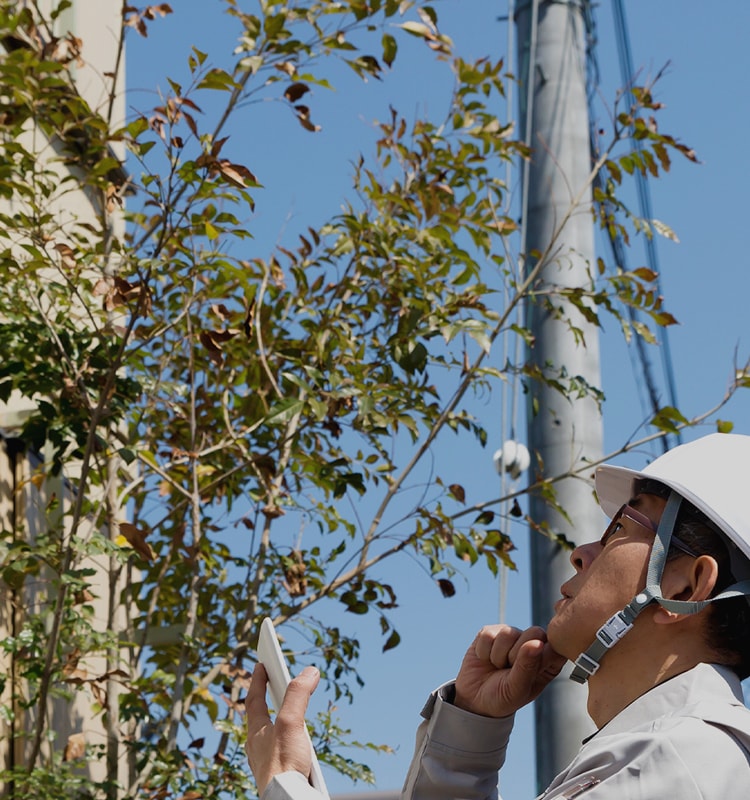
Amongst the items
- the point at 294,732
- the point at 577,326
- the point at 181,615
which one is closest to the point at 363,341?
the point at 577,326

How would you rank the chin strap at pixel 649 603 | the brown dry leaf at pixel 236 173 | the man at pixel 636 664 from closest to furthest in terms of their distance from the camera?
the man at pixel 636 664 → the chin strap at pixel 649 603 → the brown dry leaf at pixel 236 173

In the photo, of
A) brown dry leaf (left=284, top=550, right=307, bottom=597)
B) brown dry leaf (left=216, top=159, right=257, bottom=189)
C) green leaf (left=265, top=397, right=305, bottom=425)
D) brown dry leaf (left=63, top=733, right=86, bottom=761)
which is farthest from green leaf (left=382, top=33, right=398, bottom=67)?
brown dry leaf (left=63, top=733, right=86, bottom=761)

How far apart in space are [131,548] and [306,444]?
2.99 ft

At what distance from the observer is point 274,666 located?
6.86 ft

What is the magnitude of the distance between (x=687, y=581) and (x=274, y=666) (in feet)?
2.09

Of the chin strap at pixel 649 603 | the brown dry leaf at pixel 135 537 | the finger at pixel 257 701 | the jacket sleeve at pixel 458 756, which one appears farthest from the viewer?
the brown dry leaf at pixel 135 537

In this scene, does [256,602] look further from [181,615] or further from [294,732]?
[294,732]

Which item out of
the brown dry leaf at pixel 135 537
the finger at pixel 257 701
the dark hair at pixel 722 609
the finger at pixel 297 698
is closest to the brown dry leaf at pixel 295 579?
the brown dry leaf at pixel 135 537

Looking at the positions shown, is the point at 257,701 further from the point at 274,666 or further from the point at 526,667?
the point at 526,667

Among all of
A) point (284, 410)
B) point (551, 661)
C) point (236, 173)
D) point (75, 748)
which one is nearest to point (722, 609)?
point (551, 661)

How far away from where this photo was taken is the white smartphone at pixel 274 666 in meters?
2.06

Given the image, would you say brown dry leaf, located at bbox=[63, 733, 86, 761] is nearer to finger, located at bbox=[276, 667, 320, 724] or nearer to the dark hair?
finger, located at bbox=[276, 667, 320, 724]

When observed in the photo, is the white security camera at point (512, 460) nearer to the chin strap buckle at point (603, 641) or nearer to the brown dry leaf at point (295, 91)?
the brown dry leaf at point (295, 91)

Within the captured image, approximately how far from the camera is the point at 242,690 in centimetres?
442
